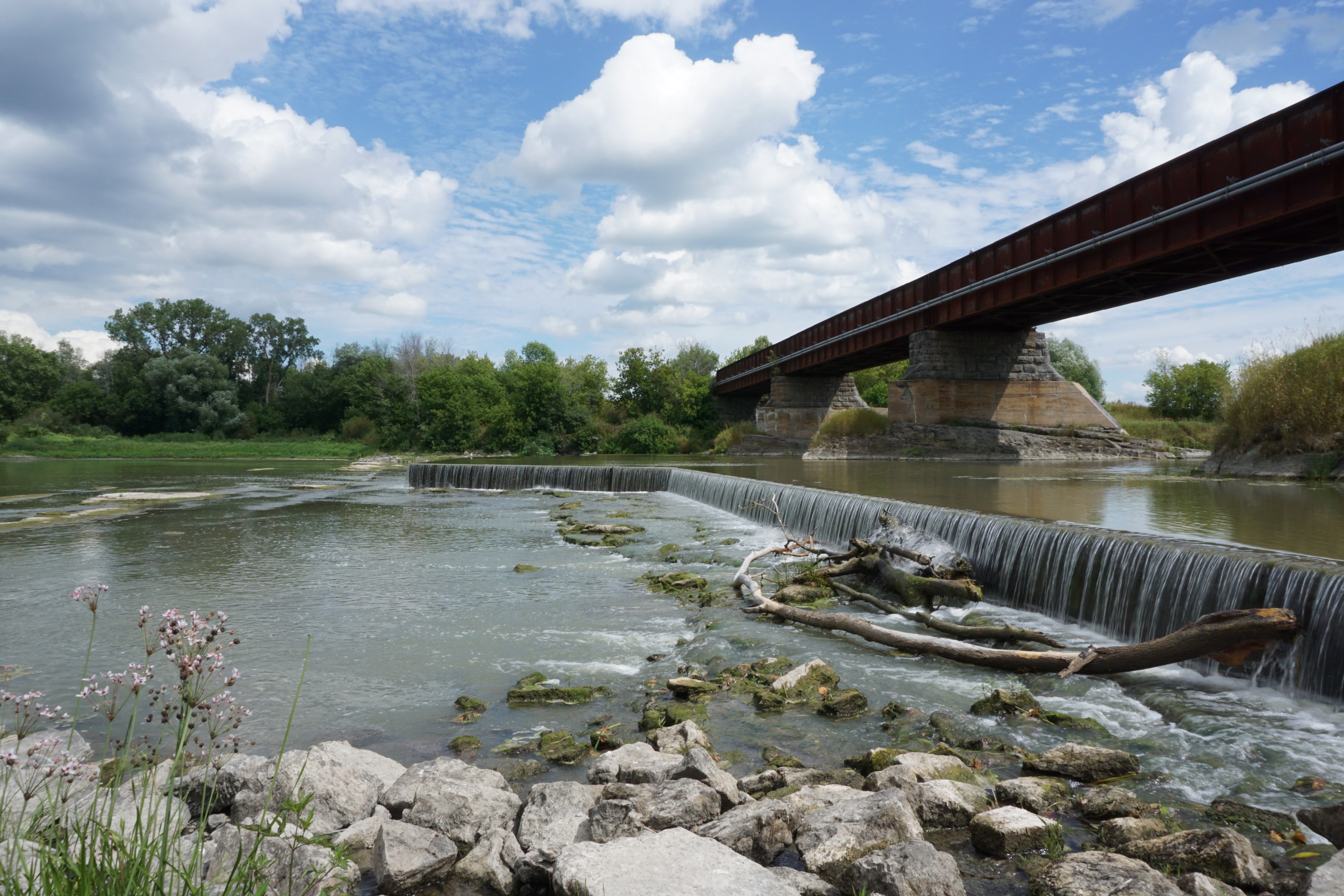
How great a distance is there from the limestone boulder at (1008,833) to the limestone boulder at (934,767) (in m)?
0.52

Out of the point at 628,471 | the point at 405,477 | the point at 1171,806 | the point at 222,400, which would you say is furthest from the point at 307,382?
the point at 1171,806

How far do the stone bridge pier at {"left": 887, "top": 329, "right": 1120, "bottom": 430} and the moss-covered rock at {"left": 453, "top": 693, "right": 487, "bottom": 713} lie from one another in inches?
1205

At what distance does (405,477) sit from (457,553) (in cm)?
2545

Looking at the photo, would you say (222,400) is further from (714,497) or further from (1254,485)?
(1254,485)

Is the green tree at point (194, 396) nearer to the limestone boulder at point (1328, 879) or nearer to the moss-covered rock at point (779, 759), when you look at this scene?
the moss-covered rock at point (779, 759)

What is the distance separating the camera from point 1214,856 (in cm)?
370

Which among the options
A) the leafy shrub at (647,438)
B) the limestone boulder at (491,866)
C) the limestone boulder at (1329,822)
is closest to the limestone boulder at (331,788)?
the limestone boulder at (491,866)

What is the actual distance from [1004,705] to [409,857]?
15.1 feet

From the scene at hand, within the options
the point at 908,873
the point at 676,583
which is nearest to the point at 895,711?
the point at 908,873

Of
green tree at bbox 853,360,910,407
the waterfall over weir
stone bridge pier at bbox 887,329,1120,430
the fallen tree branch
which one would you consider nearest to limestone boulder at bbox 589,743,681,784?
the fallen tree branch

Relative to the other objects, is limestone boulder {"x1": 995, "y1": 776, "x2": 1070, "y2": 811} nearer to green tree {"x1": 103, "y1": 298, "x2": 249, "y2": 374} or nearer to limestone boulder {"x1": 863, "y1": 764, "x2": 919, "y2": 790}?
limestone boulder {"x1": 863, "y1": 764, "x2": 919, "y2": 790}

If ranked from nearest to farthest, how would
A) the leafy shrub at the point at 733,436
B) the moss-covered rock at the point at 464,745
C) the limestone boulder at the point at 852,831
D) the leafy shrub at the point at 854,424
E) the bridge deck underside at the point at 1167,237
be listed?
1. the limestone boulder at the point at 852,831
2. the moss-covered rock at the point at 464,745
3. the bridge deck underside at the point at 1167,237
4. the leafy shrub at the point at 854,424
5. the leafy shrub at the point at 733,436

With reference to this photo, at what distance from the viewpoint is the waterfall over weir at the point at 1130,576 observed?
6.60 metres

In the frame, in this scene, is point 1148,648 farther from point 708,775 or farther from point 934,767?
point 708,775
